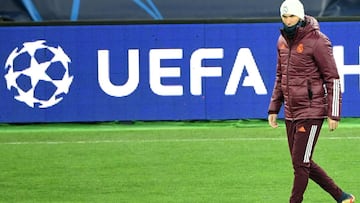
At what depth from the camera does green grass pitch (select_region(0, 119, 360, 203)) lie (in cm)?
1130

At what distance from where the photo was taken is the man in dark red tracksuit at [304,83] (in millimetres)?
9422

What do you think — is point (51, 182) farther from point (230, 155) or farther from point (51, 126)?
point (51, 126)

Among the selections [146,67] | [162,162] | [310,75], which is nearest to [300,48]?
[310,75]

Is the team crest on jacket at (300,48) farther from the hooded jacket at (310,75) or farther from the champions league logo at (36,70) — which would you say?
the champions league logo at (36,70)

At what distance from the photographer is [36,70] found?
17.2 m

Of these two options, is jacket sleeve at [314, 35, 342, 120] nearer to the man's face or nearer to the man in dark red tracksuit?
the man in dark red tracksuit

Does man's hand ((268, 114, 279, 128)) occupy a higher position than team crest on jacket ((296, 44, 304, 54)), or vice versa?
team crest on jacket ((296, 44, 304, 54))

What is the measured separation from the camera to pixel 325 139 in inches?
616

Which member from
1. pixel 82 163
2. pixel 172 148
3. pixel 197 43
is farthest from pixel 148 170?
pixel 197 43

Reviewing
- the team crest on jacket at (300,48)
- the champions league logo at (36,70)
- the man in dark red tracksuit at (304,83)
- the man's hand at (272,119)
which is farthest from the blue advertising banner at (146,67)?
the team crest on jacket at (300,48)

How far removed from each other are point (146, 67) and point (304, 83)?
791 cm

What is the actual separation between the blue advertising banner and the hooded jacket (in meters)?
7.66

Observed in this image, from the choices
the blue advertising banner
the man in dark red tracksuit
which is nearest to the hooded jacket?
the man in dark red tracksuit

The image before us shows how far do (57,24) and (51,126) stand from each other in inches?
62.3
